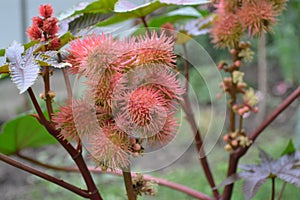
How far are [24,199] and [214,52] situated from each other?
1.15 metres

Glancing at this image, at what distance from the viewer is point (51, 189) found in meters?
1.76

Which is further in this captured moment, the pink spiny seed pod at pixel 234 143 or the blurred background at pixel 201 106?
the blurred background at pixel 201 106

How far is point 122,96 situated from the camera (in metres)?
0.42

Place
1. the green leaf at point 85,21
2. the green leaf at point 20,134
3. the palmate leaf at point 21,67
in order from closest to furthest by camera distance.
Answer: the palmate leaf at point 21,67 → the green leaf at point 85,21 → the green leaf at point 20,134

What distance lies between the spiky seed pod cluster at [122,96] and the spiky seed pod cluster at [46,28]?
0.06 meters

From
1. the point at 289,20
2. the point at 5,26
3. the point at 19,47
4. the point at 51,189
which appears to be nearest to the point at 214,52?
the point at 289,20

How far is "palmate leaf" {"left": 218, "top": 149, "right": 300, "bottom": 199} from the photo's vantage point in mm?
642

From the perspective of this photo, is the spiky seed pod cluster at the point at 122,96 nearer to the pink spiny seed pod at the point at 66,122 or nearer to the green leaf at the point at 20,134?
the pink spiny seed pod at the point at 66,122

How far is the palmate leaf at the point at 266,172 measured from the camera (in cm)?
64

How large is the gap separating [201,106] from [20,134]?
4.11 feet

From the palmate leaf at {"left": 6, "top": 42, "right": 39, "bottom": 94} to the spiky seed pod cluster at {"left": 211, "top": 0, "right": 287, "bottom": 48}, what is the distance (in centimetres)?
A: 30

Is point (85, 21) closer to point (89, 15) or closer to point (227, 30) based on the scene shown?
point (89, 15)

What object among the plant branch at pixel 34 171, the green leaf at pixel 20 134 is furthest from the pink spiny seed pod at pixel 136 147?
the green leaf at pixel 20 134

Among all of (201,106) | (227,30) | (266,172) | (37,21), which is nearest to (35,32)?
(37,21)
